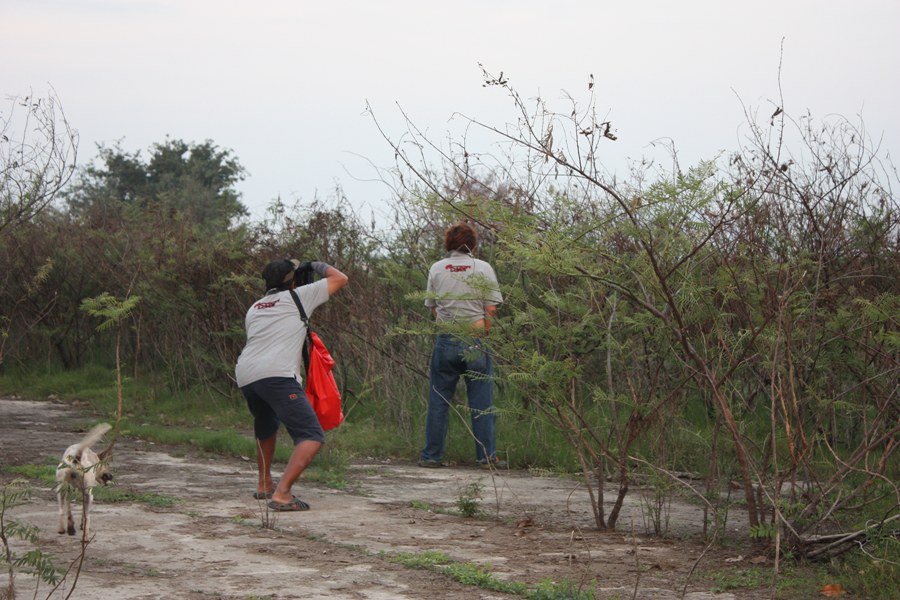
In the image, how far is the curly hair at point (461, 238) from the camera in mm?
9758

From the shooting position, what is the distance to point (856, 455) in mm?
6137

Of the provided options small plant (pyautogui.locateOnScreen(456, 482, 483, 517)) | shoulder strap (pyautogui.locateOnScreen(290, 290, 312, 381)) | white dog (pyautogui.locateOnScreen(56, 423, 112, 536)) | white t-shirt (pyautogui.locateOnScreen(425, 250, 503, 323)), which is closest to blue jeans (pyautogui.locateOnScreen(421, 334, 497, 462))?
white t-shirt (pyautogui.locateOnScreen(425, 250, 503, 323))

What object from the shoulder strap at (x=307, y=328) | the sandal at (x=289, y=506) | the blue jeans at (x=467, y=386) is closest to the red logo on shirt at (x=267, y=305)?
the shoulder strap at (x=307, y=328)

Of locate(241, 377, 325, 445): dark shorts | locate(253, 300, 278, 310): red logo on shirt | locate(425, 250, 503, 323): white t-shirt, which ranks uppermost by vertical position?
locate(425, 250, 503, 323): white t-shirt

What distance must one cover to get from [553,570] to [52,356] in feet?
44.5

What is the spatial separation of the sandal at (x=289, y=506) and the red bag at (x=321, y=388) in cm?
60

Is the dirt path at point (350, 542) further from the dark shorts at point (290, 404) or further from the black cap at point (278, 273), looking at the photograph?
the black cap at point (278, 273)

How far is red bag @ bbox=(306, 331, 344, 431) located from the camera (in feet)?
26.3

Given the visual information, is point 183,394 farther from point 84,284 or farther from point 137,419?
point 84,284

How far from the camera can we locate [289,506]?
7.76 metres

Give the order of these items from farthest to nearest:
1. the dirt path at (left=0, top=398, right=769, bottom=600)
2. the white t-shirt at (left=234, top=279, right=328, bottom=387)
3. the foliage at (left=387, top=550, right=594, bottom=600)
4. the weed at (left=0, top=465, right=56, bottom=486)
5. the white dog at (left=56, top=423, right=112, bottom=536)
A: the weed at (left=0, top=465, right=56, bottom=486), the white t-shirt at (left=234, top=279, right=328, bottom=387), the white dog at (left=56, top=423, right=112, bottom=536), the dirt path at (left=0, top=398, right=769, bottom=600), the foliage at (left=387, top=550, right=594, bottom=600)

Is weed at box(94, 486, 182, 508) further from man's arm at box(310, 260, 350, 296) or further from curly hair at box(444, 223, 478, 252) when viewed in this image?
curly hair at box(444, 223, 478, 252)

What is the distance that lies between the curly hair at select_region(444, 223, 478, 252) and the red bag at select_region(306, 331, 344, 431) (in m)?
2.06

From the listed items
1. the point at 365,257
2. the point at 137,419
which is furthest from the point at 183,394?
the point at 365,257
